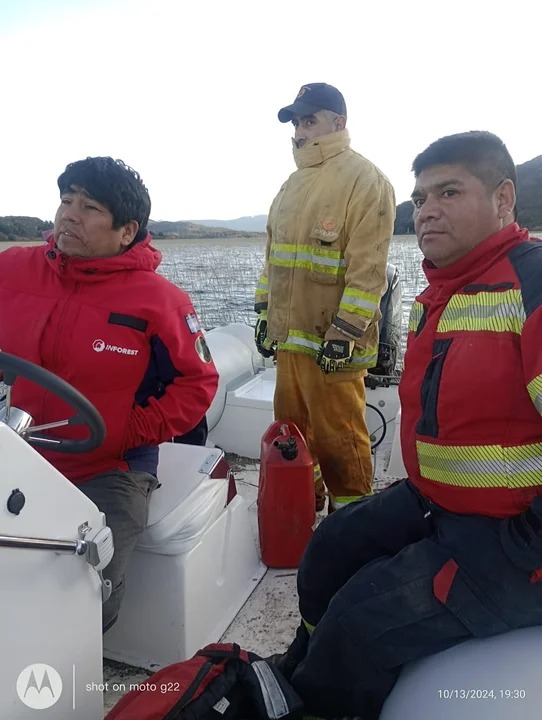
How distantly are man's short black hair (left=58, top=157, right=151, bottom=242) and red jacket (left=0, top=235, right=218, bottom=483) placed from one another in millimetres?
135

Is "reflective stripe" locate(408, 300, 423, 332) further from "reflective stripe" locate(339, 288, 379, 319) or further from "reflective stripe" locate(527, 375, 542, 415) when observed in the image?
"reflective stripe" locate(339, 288, 379, 319)

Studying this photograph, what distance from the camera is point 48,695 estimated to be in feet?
4.42

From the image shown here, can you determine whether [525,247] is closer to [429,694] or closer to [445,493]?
[445,493]

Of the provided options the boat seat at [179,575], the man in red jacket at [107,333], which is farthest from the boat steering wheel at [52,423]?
the boat seat at [179,575]

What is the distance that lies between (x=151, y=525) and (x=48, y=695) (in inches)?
24.1

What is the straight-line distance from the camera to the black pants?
4.29 ft

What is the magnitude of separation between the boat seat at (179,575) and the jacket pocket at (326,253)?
93 cm

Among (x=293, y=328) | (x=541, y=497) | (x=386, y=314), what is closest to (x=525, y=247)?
(x=541, y=497)

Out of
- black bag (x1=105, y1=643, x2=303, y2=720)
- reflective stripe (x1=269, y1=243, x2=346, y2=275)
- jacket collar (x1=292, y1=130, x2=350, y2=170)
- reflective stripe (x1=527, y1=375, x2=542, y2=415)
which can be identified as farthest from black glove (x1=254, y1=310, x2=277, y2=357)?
reflective stripe (x1=527, y1=375, x2=542, y2=415)

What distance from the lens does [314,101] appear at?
2586 mm

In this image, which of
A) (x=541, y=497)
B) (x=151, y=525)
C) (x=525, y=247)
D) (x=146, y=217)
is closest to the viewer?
→ (x=541, y=497)

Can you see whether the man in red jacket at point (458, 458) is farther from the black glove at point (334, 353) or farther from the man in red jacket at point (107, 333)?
Answer: the black glove at point (334, 353)

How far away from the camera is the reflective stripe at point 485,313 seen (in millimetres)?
1327

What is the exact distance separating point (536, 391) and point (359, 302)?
51.4 inches
